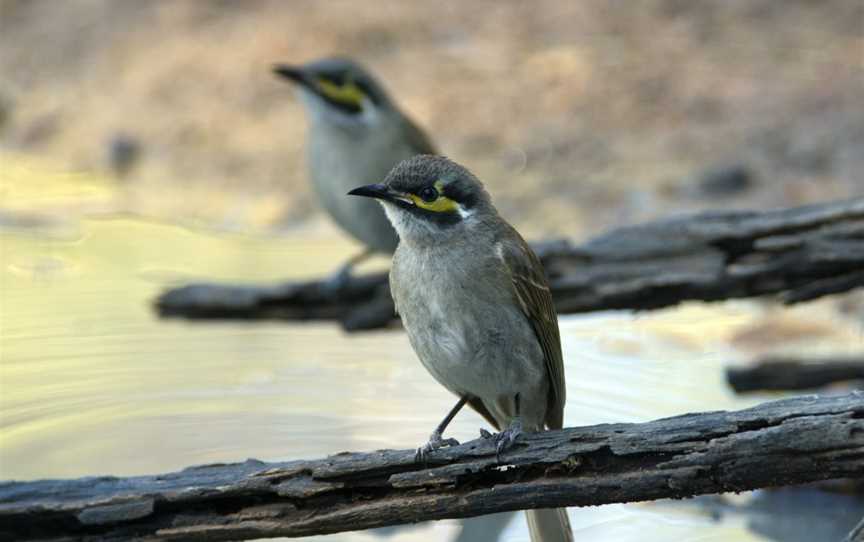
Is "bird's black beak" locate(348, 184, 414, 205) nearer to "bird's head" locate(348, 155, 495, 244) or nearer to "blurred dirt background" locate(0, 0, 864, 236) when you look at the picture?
"bird's head" locate(348, 155, 495, 244)

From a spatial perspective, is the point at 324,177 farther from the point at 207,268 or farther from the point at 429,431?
the point at 429,431

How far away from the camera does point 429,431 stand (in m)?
6.79

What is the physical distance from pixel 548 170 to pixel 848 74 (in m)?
2.34

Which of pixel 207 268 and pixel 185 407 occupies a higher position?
pixel 207 268

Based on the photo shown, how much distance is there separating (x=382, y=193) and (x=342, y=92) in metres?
3.81

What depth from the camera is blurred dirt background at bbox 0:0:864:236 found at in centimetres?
1026

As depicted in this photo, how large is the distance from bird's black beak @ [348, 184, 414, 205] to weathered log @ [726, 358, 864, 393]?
7.77 feet

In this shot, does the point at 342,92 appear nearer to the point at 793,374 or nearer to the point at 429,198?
the point at 793,374

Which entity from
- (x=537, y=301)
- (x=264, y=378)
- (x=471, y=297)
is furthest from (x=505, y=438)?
(x=264, y=378)

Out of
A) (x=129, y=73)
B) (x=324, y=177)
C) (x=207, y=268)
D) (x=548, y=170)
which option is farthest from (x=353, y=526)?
(x=129, y=73)

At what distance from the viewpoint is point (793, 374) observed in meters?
6.66

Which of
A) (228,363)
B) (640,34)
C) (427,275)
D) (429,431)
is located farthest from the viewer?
(640,34)

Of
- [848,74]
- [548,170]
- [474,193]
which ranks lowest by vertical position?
[474,193]

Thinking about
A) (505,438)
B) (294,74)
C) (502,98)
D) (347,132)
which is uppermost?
(502,98)
